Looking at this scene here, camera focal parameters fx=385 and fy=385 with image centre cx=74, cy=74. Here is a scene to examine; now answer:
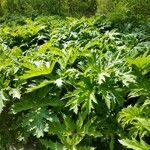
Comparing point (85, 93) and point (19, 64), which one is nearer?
point (85, 93)

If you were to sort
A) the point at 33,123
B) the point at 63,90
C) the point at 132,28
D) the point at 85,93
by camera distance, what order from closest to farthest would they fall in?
the point at 85,93 < the point at 33,123 < the point at 63,90 < the point at 132,28

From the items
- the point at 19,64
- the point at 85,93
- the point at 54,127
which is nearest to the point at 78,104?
the point at 85,93

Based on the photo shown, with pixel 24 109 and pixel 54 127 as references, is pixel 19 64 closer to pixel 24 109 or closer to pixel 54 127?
pixel 24 109

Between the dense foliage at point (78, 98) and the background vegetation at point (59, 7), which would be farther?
the background vegetation at point (59, 7)

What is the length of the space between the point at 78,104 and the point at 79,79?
29 centimetres

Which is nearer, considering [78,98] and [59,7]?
[78,98]

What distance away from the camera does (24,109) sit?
3.39 m

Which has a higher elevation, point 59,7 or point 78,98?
point 78,98

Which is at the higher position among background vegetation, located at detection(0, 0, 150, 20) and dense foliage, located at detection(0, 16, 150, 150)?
dense foliage, located at detection(0, 16, 150, 150)

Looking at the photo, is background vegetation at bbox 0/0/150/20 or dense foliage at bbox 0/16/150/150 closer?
dense foliage at bbox 0/16/150/150

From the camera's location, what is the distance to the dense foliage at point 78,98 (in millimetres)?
2957

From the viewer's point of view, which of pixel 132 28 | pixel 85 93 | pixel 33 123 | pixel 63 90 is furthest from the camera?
pixel 132 28

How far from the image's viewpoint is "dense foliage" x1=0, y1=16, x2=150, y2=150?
116 inches

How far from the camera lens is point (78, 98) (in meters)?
3.01
